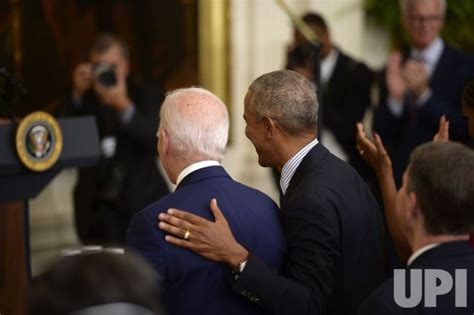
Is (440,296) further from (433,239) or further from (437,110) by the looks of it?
(437,110)

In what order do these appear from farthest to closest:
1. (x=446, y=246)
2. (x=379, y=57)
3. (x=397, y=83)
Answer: (x=379, y=57) → (x=397, y=83) → (x=446, y=246)

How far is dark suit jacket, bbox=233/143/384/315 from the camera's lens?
2.73 meters

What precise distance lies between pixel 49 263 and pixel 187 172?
3.72ft

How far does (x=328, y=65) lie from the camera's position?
5.96 meters

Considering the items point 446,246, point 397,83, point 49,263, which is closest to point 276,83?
point 446,246

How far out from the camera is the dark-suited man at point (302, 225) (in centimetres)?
269

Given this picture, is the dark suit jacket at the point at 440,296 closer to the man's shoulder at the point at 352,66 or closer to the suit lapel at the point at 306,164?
the suit lapel at the point at 306,164

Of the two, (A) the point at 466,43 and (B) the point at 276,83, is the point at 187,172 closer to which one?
(B) the point at 276,83

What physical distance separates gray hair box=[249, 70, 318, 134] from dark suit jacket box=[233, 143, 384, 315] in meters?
0.13

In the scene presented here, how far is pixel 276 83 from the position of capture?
292 cm

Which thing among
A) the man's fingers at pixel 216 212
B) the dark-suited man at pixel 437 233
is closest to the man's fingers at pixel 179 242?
the man's fingers at pixel 216 212

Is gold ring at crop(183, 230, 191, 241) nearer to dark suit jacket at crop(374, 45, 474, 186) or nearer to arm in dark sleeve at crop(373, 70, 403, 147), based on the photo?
dark suit jacket at crop(374, 45, 474, 186)

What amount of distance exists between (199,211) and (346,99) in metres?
3.28

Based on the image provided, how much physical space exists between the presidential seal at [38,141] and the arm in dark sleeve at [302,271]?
1.41 m
